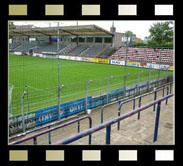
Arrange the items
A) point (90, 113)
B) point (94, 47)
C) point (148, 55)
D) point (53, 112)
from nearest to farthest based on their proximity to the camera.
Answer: point (53, 112), point (90, 113), point (148, 55), point (94, 47)

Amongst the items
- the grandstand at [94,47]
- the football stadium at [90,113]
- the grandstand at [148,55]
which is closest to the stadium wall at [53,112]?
the football stadium at [90,113]

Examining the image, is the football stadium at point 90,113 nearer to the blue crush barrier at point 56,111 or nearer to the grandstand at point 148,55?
the blue crush barrier at point 56,111

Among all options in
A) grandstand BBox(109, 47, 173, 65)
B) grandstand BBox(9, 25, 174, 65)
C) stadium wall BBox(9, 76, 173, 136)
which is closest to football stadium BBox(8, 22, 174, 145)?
stadium wall BBox(9, 76, 173, 136)

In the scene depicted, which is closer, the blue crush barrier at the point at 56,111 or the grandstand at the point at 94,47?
the blue crush barrier at the point at 56,111

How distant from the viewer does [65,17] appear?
222cm

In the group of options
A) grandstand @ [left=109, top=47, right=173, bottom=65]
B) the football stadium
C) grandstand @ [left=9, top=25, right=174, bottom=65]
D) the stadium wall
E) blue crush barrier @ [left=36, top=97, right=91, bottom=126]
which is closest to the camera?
the football stadium

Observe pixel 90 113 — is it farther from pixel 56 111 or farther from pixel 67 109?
pixel 56 111

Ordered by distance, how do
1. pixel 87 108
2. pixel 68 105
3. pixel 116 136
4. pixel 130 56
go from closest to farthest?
pixel 116 136
pixel 68 105
pixel 87 108
pixel 130 56

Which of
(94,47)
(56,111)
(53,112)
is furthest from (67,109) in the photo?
(94,47)

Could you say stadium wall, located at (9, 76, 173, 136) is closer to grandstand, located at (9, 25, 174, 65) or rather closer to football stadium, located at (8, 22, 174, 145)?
football stadium, located at (8, 22, 174, 145)
